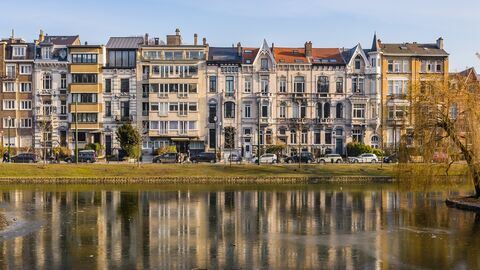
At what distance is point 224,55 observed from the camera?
335 feet

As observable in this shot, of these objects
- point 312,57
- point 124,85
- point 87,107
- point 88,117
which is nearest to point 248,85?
point 312,57

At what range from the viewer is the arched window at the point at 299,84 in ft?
330

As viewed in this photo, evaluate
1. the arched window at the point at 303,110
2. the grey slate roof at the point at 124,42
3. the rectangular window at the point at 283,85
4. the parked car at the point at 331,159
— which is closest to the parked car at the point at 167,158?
the parked car at the point at 331,159

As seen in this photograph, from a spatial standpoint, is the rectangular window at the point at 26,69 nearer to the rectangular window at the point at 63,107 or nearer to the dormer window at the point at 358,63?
the rectangular window at the point at 63,107

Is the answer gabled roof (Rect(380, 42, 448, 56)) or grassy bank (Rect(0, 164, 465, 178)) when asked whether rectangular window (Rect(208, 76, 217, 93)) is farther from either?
gabled roof (Rect(380, 42, 448, 56))

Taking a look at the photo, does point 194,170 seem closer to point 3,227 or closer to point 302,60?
point 302,60

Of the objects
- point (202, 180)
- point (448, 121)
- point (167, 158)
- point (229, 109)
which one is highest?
point (229, 109)

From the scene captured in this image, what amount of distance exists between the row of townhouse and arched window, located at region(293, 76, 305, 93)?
0.16 metres

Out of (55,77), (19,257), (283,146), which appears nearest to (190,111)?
(283,146)

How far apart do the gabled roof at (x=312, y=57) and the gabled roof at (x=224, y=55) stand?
6256mm

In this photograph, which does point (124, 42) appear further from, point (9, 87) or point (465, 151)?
point (465, 151)

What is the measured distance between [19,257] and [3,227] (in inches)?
368

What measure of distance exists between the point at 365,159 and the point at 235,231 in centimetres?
5480

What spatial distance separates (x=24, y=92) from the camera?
101562 mm
